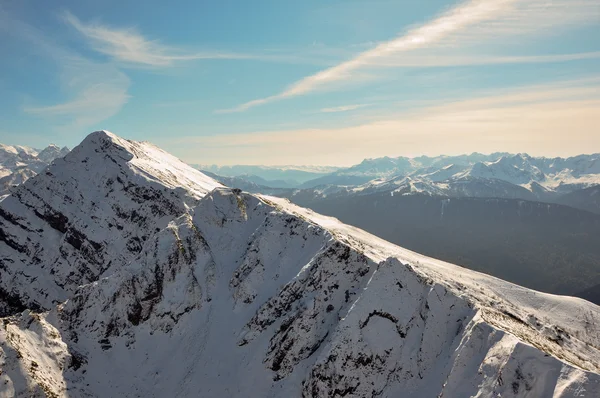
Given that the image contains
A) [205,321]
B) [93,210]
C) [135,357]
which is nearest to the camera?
[135,357]

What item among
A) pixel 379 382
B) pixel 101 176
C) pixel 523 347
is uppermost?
pixel 101 176

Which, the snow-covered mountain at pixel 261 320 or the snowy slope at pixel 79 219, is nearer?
the snow-covered mountain at pixel 261 320

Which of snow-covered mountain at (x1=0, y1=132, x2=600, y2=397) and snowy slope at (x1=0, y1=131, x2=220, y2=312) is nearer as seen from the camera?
snow-covered mountain at (x1=0, y1=132, x2=600, y2=397)

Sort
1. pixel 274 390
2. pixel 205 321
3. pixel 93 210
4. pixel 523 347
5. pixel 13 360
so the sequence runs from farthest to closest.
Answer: pixel 93 210 → pixel 205 321 → pixel 274 390 → pixel 13 360 → pixel 523 347

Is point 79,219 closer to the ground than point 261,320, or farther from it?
farther from it

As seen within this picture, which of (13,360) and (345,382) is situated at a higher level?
(13,360)

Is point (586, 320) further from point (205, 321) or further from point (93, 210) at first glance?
point (93, 210)

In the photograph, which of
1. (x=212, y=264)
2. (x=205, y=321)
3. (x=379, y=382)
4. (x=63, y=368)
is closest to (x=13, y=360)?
(x=63, y=368)

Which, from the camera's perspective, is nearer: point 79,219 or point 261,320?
point 261,320
